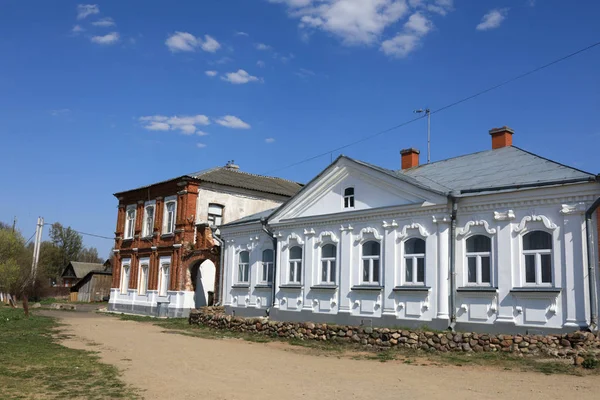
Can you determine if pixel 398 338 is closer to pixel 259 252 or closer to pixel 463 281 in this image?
pixel 463 281

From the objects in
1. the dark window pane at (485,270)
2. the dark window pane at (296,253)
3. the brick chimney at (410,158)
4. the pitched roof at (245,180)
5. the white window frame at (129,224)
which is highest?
the pitched roof at (245,180)

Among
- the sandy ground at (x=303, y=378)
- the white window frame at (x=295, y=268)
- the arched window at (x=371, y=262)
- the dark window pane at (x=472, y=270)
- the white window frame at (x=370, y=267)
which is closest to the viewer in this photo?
the sandy ground at (x=303, y=378)

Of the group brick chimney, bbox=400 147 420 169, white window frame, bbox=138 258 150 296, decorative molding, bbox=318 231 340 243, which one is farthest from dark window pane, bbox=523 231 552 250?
white window frame, bbox=138 258 150 296

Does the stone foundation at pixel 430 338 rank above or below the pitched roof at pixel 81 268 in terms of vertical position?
below

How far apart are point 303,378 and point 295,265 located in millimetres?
10656

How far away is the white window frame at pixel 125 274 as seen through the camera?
35719 mm

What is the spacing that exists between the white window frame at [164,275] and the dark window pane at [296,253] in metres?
11.9

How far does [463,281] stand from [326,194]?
657cm

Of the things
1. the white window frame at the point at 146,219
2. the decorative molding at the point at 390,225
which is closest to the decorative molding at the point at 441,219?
the decorative molding at the point at 390,225

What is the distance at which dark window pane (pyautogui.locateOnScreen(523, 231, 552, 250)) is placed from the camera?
1488cm

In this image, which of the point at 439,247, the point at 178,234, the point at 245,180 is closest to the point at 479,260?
the point at 439,247

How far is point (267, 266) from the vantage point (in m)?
23.8

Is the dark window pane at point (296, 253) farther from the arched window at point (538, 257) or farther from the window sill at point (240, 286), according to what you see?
the arched window at point (538, 257)

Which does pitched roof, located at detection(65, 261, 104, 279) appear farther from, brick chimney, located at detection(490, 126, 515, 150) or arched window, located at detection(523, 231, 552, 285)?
arched window, located at detection(523, 231, 552, 285)
